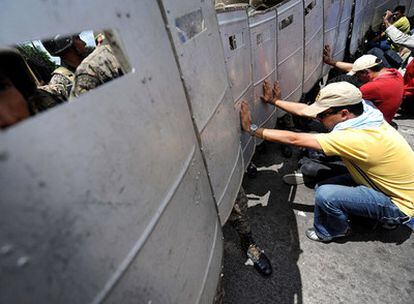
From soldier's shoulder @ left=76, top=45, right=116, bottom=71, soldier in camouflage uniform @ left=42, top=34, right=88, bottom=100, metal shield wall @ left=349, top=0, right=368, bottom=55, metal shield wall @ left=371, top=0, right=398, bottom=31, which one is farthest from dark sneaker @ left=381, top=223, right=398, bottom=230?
metal shield wall @ left=371, top=0, right=398, bottom=31

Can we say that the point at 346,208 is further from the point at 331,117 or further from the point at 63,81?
the point at 63,81

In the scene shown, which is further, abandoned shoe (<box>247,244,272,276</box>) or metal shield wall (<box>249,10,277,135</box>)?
metal shield wall (<box>249,10,277,135</box>)

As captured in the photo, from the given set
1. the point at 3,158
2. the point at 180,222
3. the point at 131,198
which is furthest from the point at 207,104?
the point at 3,158

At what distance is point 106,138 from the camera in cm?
76

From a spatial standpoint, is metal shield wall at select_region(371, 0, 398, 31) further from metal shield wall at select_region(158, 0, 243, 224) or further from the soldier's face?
the soldier's face

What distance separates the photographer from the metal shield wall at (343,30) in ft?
19.7

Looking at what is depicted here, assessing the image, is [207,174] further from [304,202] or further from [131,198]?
[304,202]

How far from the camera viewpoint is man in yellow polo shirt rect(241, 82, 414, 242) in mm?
2158

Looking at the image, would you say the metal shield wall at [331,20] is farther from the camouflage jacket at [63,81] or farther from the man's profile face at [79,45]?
the camouflage jacket at [63,81]

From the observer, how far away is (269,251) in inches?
102

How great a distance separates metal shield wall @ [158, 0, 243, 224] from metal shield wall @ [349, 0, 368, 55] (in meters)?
6.82

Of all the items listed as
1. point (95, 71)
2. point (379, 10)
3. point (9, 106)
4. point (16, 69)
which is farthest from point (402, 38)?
point (9, 106)

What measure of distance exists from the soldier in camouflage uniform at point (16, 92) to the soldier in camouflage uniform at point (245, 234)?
171cm

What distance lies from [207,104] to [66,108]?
0.99 metres
